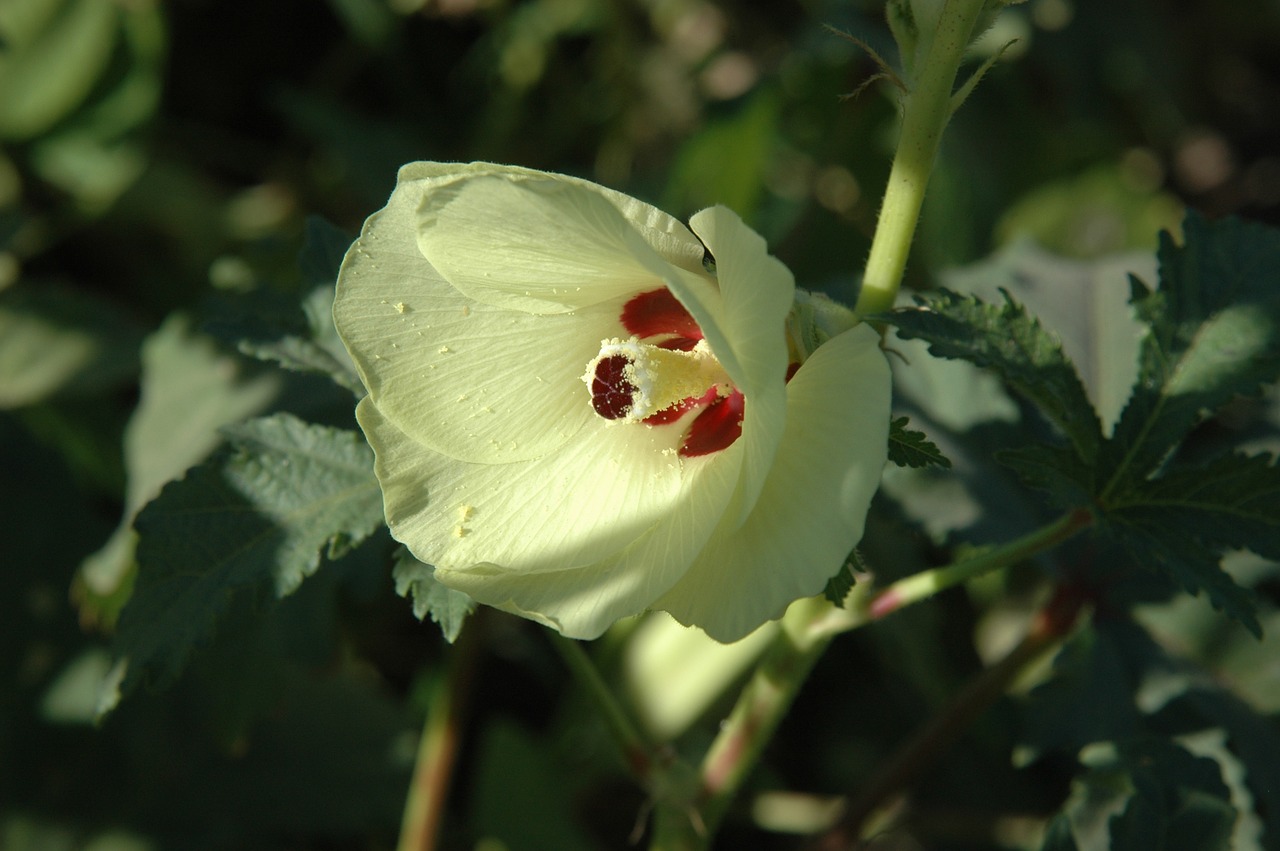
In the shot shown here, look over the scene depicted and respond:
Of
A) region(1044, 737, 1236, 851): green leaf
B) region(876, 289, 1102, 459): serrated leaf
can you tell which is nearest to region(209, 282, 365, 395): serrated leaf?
region(876, 289, 1102, 459): serrated leaf

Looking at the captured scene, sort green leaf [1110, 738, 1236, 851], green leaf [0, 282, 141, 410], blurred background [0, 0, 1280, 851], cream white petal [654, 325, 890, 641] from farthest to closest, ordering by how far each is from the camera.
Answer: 1. green leaf [0, 282, 141, 410]
2. blurred background [0, 0, 1280, 851]
3. green leaf [1110, 738, 1236, 851]
4. cream white petal [654, 325, 890, 641]

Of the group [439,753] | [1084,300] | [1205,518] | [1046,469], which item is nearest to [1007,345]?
[1046,469]

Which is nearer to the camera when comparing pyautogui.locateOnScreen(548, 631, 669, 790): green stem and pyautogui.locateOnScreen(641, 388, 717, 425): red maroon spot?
pyautogui.locateOnScreen(641, 388, 717, 425): red maroon spot

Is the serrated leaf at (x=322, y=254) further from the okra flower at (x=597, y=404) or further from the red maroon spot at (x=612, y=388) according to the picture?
the red maroon spot at (x=612, y=388)

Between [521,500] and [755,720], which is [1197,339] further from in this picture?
[521,500]

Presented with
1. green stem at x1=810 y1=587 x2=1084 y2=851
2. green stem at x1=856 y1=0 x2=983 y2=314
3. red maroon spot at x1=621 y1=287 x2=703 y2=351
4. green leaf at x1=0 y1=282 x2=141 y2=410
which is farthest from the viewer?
green leaf at x1=0 y1=282 x2=141 y2=410

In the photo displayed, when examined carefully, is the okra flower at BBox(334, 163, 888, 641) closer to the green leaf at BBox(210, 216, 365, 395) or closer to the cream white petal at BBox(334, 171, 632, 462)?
the cream white petal at BBox(334, 171, 632, 462)
